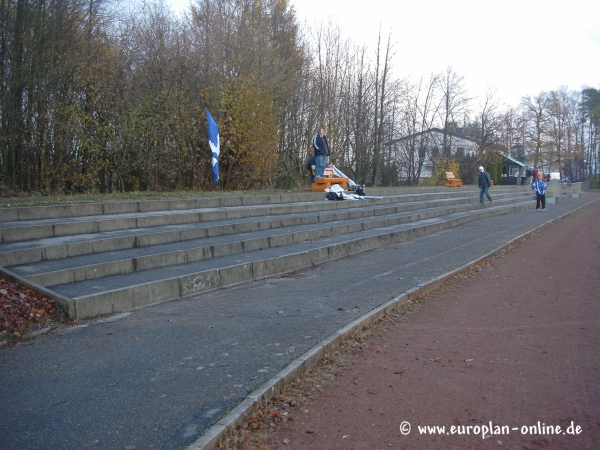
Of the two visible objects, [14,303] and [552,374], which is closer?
[552,374]

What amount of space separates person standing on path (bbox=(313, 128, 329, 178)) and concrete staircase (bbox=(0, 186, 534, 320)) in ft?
11.8

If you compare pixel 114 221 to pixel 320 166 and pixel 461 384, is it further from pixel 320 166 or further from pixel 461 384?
pixel 320 166

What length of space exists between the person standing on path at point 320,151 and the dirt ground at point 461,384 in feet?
40.1

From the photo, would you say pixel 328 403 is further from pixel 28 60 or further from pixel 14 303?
pixel 28 60

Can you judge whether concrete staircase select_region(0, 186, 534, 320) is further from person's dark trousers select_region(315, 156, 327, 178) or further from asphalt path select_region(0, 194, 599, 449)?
person's dark trousers select_region(315, 156, 327, 178)

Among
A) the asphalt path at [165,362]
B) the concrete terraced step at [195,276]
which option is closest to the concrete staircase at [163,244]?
the concrete terraced step at [195,276]

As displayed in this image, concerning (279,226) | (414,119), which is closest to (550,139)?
(414,119)

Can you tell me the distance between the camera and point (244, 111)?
68.1 feet

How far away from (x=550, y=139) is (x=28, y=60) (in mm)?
73671

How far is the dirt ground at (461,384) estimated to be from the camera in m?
3.94

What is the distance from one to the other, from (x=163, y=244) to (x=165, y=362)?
5314mm

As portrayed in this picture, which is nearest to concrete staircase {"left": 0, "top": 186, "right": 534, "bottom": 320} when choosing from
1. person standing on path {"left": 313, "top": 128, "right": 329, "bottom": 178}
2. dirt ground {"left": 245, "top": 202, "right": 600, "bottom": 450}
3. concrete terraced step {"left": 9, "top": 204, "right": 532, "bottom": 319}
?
concrete terraced step {"left": 9, "top": 204, "right": 532, "bottom": 319}

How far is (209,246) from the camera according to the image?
9883 millimetres

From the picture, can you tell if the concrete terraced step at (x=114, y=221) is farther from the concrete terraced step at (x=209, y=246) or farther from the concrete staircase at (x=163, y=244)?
the concrete terraced step at (x=209, y=246)
